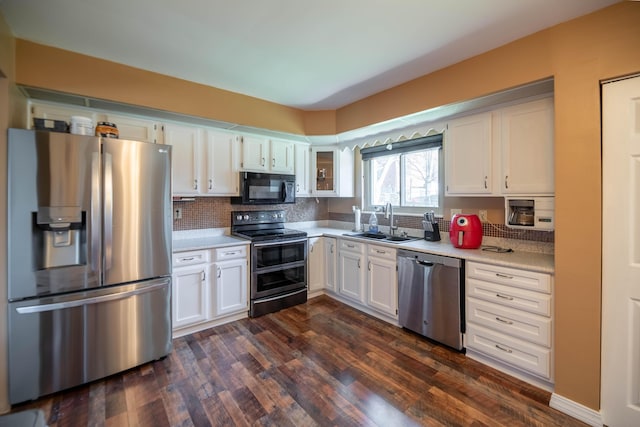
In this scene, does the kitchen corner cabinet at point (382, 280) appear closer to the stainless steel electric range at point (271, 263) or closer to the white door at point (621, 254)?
the stainless steel electric range at point (271, 263)

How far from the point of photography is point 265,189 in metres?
3.59

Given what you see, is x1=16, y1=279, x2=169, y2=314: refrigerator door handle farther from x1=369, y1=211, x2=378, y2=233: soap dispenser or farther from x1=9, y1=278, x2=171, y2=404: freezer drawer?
x1=369, y1=211, x2=378, y2=233: soap dispenser

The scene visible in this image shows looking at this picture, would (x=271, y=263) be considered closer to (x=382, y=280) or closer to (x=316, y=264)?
(x=316, y=264)

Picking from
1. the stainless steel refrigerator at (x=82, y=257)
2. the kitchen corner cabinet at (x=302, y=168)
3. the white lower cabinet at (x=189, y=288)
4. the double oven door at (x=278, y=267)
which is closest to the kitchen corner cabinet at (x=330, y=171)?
the kitchen corner cabinet at (x=302, y=168)

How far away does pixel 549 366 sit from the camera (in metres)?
1.96

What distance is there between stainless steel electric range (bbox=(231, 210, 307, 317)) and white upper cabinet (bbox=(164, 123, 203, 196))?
2.35 feet

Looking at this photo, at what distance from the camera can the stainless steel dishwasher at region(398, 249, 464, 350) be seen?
245 centimetres

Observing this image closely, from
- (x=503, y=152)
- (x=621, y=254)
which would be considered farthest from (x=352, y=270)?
(x=621, y=254)

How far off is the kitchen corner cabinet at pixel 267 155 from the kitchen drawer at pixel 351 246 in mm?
1237

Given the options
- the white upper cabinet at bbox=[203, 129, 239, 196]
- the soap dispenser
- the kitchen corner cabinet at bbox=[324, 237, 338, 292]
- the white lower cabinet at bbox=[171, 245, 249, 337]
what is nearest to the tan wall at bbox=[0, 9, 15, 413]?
the white lower cabinet at bbox=[171, 245, 249, 337]

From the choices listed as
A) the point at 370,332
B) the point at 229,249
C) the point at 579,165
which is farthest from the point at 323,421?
the point at 579,165

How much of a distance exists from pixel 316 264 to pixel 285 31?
2.74 metres

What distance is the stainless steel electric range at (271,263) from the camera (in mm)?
3248

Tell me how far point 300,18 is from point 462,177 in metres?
2.00
